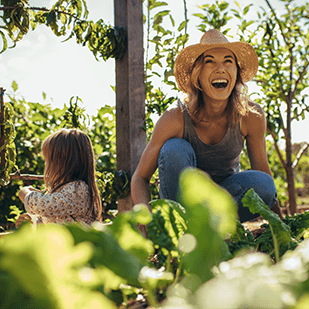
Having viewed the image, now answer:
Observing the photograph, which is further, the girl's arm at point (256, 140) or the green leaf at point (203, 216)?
the girl's arm at point (256, 140)

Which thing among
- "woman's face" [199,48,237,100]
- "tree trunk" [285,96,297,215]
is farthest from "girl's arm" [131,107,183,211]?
"tree trunk" [285,96,297,215]

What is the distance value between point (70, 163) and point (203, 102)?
3.05 feet

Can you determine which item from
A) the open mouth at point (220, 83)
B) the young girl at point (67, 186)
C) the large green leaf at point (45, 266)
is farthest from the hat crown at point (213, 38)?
the large green leaf at point (45, 266)

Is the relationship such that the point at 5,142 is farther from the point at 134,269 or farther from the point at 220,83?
the point at 134,269

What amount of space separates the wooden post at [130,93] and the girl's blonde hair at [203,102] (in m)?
0.43

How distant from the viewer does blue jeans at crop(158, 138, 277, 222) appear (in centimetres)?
130

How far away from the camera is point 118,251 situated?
308 millimetres

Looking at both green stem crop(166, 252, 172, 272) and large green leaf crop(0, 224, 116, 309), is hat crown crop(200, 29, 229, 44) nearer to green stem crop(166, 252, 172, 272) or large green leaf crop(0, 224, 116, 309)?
green stem crop(166, 252, 172, 272)

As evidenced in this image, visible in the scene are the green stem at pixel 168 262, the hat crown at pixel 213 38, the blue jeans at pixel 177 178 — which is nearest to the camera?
the green stem at pixel 168 262

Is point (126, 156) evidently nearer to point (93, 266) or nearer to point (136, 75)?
point (136, 75)

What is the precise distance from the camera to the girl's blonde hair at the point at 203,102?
1.64 m

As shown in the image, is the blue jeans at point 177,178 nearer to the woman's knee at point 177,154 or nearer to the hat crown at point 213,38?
the woman's knee at point 177,154

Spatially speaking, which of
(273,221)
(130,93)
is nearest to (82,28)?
(130,93)

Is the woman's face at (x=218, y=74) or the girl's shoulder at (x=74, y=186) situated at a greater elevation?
the woman's face at (x=218, y=74)
